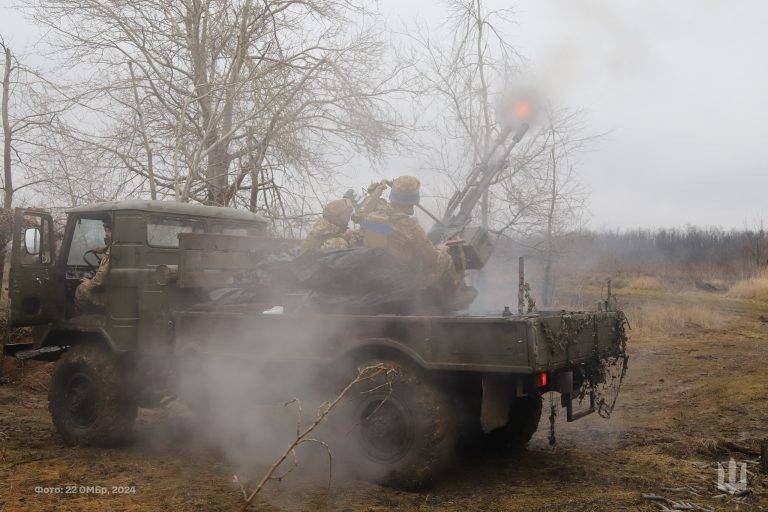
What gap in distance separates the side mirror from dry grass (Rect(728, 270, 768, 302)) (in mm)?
24574

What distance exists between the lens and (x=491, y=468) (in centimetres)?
589

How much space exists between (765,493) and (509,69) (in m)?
9.36

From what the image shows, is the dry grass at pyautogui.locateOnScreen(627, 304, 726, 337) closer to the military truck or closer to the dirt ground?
the dirt ground

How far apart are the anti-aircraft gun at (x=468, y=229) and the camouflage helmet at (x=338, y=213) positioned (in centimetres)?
100

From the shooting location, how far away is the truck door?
22.3 feet

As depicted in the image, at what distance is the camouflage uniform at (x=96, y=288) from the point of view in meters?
6.57

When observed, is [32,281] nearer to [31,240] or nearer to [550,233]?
[31,240]

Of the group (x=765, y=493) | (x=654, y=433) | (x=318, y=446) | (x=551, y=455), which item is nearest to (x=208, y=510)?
(x=318, y=446)

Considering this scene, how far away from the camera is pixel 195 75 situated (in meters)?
12.8

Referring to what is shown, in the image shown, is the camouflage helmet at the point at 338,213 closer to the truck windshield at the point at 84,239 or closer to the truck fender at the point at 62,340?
the truck windshield at the point at 84,239

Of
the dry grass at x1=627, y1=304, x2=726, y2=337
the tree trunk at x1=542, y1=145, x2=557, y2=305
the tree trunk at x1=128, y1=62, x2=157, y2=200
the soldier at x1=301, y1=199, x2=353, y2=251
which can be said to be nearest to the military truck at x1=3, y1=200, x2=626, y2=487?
the soldier at x1=301, y1=199, x2=353, y2=251

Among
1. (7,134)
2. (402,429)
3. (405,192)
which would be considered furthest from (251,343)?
(7,134)

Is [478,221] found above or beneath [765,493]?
above

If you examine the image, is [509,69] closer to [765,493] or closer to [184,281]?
[184,281]
